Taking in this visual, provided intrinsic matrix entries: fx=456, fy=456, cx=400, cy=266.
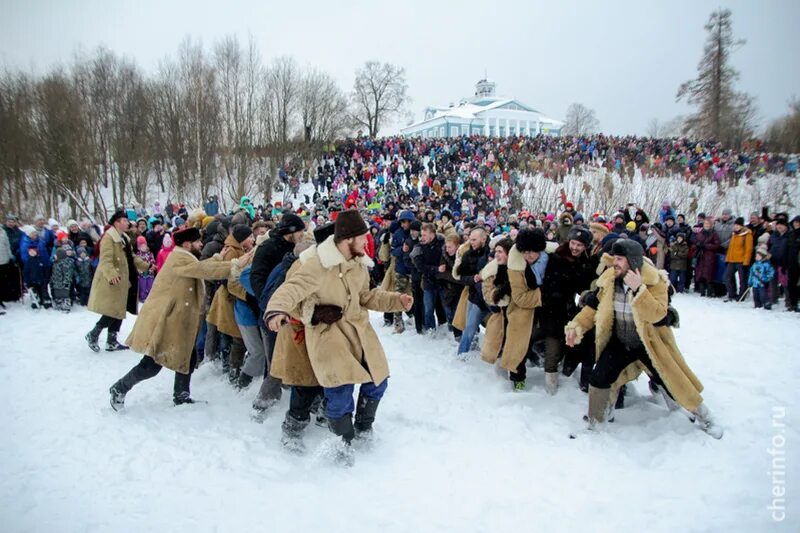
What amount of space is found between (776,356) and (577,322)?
3.41 meters

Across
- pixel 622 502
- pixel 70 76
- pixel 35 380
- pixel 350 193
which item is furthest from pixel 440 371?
pixel 70 76

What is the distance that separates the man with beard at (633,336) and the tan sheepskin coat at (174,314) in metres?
3.44

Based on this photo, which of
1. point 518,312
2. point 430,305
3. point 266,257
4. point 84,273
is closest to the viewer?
point 266,257

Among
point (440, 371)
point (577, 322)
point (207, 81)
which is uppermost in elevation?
point (207, 81)

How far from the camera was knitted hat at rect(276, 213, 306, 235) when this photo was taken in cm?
424

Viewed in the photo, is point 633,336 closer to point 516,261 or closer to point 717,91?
point 516,261

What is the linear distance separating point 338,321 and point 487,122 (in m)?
64.3

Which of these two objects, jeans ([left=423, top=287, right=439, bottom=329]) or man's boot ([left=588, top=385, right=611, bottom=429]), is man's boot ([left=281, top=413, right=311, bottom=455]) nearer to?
man's boot ([left=588, top=385, right=611, bottom=429])

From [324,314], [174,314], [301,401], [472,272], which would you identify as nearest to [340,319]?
[324,314]

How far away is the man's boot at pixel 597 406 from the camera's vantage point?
12.7 ft

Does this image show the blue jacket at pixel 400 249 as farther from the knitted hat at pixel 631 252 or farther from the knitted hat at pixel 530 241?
the knitted hat at pixel 631 252

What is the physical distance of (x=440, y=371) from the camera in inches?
220

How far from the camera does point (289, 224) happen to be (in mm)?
4258

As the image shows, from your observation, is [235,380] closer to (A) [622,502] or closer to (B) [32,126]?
(A) [622,502]
